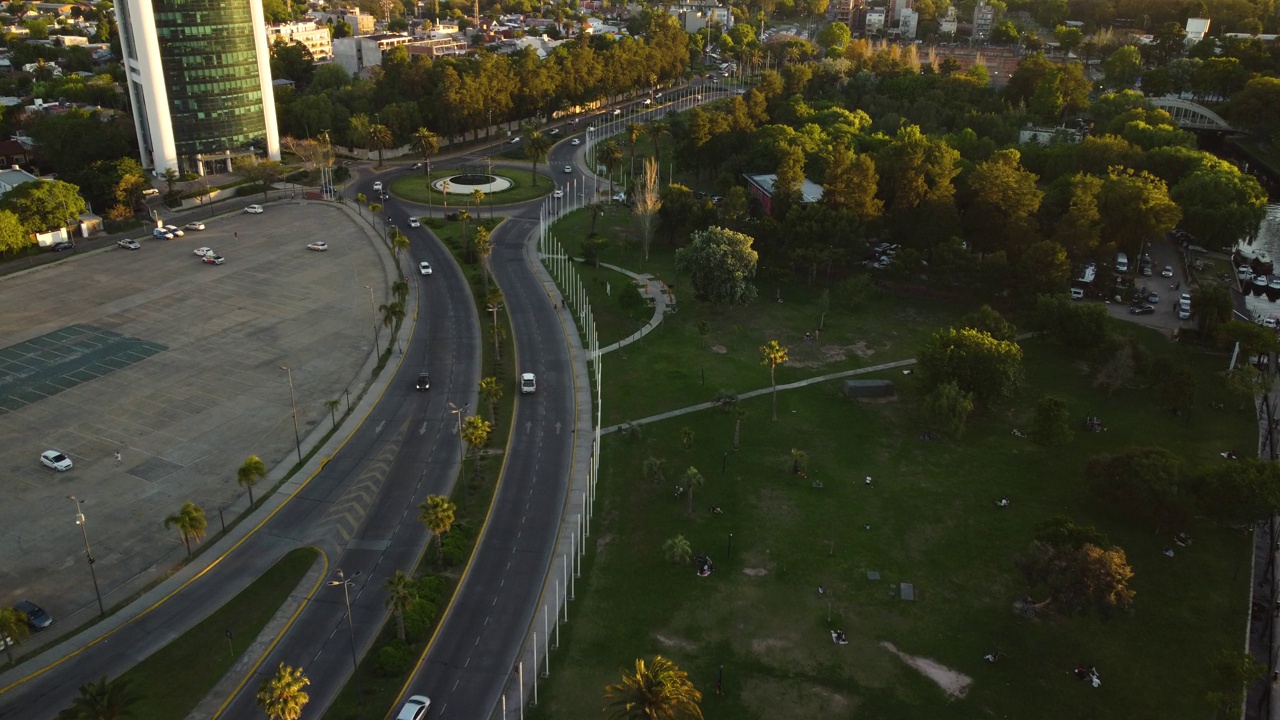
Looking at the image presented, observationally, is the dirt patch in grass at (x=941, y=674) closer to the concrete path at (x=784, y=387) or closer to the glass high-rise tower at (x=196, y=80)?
the concrete path at (x=784, y=387)

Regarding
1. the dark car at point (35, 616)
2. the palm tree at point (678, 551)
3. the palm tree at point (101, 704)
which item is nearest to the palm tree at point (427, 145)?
the dark car at point (35, 616)

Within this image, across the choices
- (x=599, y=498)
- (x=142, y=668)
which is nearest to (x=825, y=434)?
(x=599, y=498)

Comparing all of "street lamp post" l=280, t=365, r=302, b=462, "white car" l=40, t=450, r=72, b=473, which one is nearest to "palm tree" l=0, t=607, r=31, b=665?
"white car" l=40, t=450, r=72, b=473

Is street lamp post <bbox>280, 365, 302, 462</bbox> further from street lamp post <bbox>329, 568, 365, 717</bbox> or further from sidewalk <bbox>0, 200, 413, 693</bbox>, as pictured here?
street lamp post <bbox>329, 568, 365, 717</bbox>

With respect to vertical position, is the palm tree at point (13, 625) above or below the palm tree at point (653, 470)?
above

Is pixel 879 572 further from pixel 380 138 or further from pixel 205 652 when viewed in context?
pixel 380 138

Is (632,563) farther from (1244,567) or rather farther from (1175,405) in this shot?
(1175,405)

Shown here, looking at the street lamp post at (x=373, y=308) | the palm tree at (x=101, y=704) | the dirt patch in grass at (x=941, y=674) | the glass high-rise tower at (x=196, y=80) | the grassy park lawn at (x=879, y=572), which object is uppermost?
the glass high-rise tower at (x=196, y=80)
